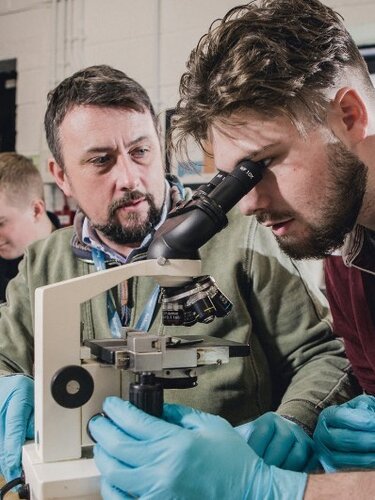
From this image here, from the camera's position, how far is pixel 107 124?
169 cm

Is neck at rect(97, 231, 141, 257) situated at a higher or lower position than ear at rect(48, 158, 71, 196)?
lower

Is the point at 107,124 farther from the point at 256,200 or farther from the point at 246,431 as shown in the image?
the point at 246,431

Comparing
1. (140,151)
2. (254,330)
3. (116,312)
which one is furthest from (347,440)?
(140,151)

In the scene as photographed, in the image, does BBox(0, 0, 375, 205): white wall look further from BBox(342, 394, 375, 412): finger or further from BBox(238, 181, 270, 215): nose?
BBox(342, 394, 375, 412): finger

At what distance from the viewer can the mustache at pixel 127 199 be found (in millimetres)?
1702

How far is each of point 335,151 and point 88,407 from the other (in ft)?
2.38

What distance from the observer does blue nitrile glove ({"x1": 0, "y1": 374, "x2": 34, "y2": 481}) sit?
1169mm

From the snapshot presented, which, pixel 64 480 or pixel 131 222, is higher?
pixel 131 222

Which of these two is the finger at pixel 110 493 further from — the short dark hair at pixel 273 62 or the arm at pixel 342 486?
the short dark hair at pixel 273 62

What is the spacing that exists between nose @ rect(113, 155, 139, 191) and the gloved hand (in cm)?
82

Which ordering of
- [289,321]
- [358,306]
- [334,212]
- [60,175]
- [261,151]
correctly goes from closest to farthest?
[261,151] → [334,212] → [358,306] → [289,321] → [60,175]

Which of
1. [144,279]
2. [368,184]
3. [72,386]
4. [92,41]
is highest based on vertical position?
[92,41]

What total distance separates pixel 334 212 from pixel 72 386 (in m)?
0.68

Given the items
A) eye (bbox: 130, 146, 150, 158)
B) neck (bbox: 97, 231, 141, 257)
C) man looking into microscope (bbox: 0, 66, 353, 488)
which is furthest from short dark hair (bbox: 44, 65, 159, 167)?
neck (bbox: 97, 231, 141, 257)
